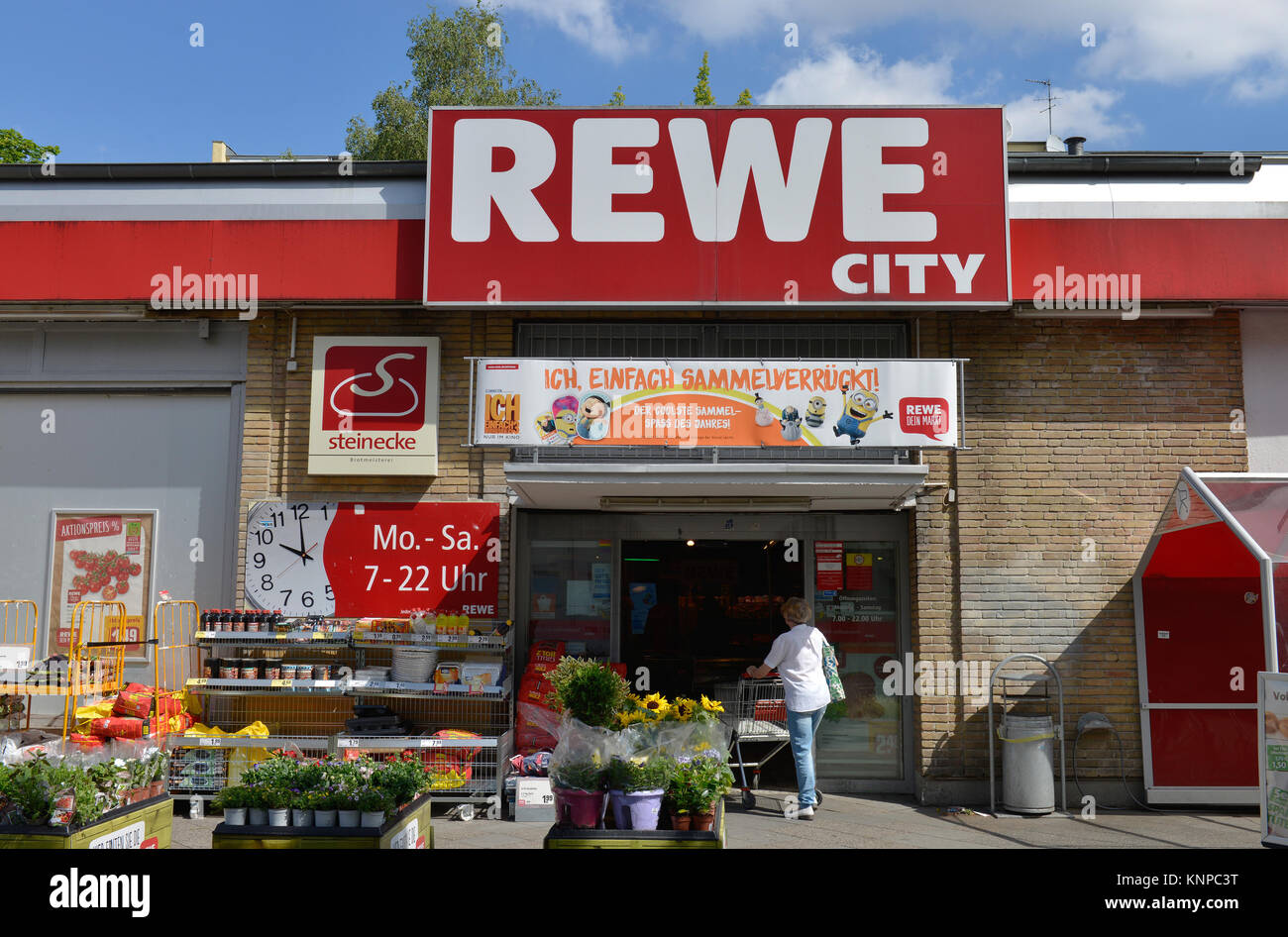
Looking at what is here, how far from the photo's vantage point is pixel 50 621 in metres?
10.1

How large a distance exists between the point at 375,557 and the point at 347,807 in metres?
5.26

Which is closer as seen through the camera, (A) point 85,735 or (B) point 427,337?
(A) point 85,735

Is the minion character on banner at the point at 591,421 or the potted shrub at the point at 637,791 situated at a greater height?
the minion character on banner at the point at 591,421

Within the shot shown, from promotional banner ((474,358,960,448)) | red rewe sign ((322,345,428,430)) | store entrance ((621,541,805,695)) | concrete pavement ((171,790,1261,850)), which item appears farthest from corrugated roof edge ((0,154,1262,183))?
concrete pavement ((171,790,1261,850))

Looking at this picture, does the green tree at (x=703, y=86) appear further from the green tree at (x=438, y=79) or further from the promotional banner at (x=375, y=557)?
the promotional banner at (x=375, y=557)

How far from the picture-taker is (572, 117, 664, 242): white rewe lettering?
9.78 metres

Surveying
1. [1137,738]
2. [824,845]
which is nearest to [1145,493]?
[1137,738]

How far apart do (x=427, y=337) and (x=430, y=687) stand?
11.6 feet

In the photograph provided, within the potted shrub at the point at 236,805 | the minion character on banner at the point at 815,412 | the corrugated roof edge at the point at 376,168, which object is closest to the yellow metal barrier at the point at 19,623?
the corrugated roof edge at the point at 376,168

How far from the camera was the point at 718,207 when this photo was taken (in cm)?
977

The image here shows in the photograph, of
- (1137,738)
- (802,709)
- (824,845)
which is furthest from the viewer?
(1137,738)

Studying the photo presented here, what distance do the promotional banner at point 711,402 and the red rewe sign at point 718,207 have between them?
2.90 ft

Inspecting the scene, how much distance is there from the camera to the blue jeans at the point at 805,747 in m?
8.85

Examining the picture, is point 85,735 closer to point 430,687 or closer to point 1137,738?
point 430,687
